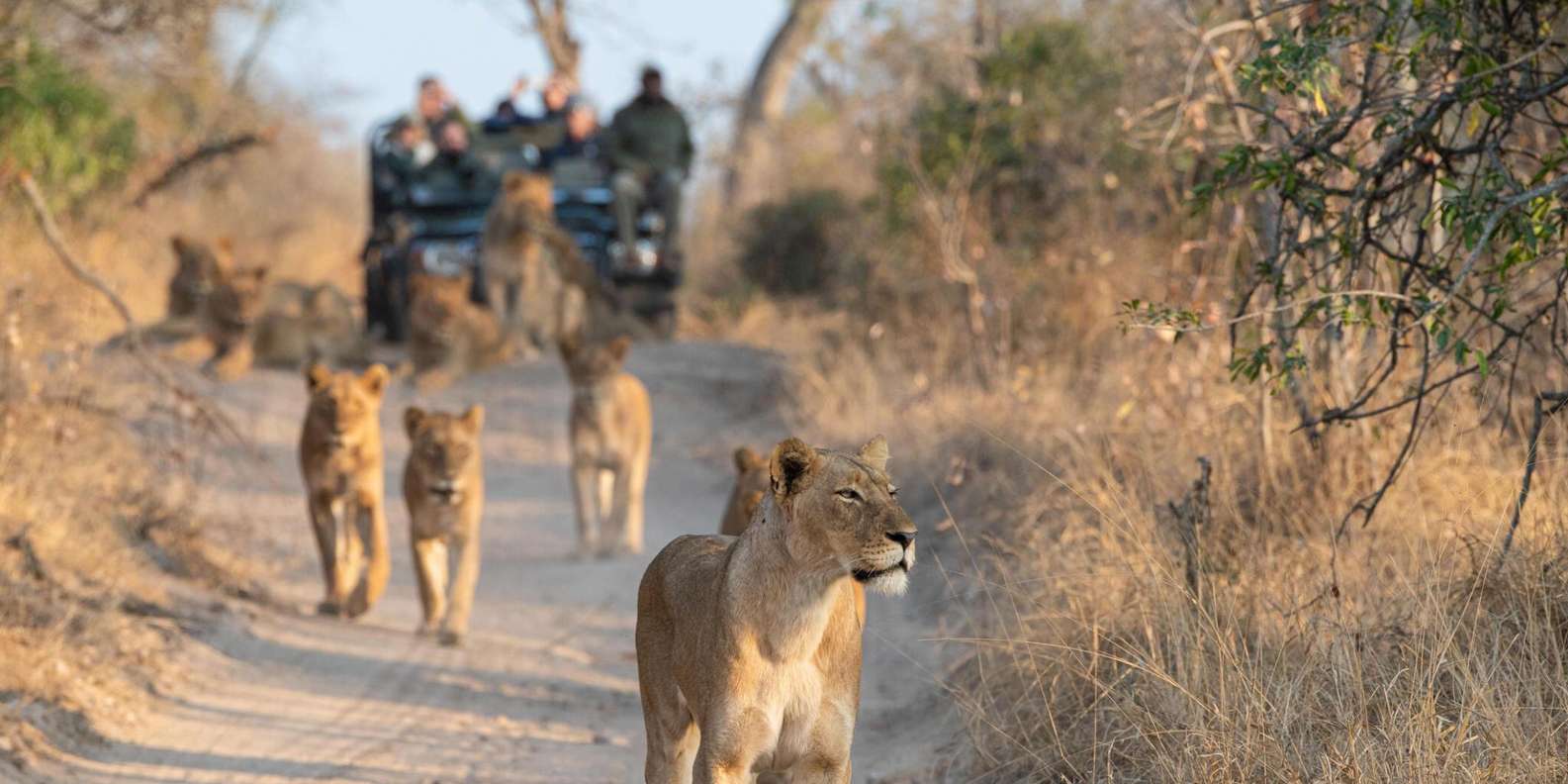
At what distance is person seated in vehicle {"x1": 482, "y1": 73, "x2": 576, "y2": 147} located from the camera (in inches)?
750

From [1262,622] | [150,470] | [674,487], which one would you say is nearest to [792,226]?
[674,487]

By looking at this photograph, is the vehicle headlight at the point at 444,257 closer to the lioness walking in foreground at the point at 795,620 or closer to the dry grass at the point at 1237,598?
the dry grass at the point at 1237,598

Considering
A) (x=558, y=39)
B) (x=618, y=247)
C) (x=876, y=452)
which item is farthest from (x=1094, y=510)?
Result: (x=558, y=39)

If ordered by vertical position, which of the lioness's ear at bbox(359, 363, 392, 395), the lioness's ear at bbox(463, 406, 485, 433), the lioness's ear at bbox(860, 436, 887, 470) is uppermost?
the lioness's ear at bbox(860, 436, 887, 470)

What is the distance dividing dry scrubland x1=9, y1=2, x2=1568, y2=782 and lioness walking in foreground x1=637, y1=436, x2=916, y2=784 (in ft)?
2.51

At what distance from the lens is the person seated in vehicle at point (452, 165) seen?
17.9 metres

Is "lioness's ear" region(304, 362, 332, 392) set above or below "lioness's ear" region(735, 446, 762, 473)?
above

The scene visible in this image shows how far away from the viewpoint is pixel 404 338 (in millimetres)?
18188

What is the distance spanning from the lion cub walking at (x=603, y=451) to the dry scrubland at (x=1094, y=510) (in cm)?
143

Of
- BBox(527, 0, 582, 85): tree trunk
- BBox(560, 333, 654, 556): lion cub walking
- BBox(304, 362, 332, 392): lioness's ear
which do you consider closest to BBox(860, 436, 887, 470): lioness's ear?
BBox(304, 362, 332, 392): lioness's ear

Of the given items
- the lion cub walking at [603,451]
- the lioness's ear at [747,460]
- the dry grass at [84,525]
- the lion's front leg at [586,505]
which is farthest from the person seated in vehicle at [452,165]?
the lioness's ear at [747,460]

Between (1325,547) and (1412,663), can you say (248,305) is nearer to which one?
(1325,547)

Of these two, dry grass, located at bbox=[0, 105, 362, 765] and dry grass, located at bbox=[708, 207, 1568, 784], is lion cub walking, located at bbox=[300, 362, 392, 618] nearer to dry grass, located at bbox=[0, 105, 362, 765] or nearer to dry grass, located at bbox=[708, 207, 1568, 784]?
dry grass, located at bbox=[0, 105, 362, 765]

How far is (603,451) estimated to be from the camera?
1027 cm
